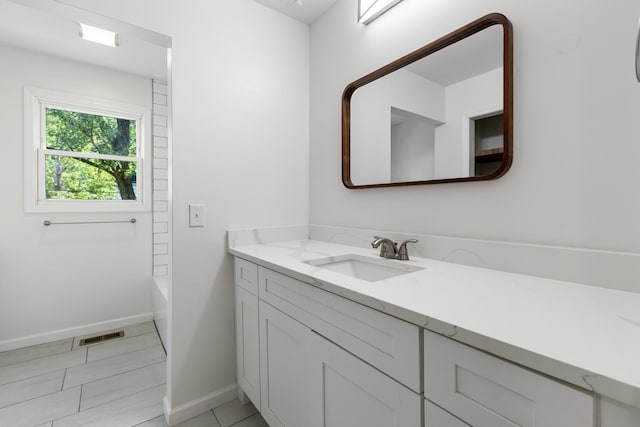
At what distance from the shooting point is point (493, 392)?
56 centimetres

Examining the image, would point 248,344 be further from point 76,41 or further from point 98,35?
point 76,41

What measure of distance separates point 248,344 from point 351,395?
80 centimetres

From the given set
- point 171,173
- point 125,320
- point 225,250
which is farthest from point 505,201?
point 125,320

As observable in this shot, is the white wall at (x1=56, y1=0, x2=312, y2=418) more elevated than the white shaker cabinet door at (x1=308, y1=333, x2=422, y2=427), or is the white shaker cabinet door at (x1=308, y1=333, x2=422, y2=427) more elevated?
the white wall at (x1=56, y1=0, x2=312, y2=418)

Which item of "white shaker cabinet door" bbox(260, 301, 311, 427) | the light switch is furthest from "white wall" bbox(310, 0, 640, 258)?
the light switch

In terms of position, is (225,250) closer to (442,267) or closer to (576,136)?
(442,267)

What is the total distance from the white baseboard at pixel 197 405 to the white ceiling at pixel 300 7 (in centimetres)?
231

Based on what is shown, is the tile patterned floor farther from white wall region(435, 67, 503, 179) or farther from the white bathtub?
white wall region(435, 67, 503, 179)

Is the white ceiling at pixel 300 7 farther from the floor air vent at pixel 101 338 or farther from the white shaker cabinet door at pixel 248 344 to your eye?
the floor air vent at pixel 101 338

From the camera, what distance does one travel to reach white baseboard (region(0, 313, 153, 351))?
2254mm

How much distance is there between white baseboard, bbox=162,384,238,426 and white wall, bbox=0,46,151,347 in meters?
1.52

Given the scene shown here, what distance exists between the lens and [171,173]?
147cm

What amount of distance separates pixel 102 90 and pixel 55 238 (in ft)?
4.48

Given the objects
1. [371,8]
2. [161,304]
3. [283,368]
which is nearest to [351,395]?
[283,368]
